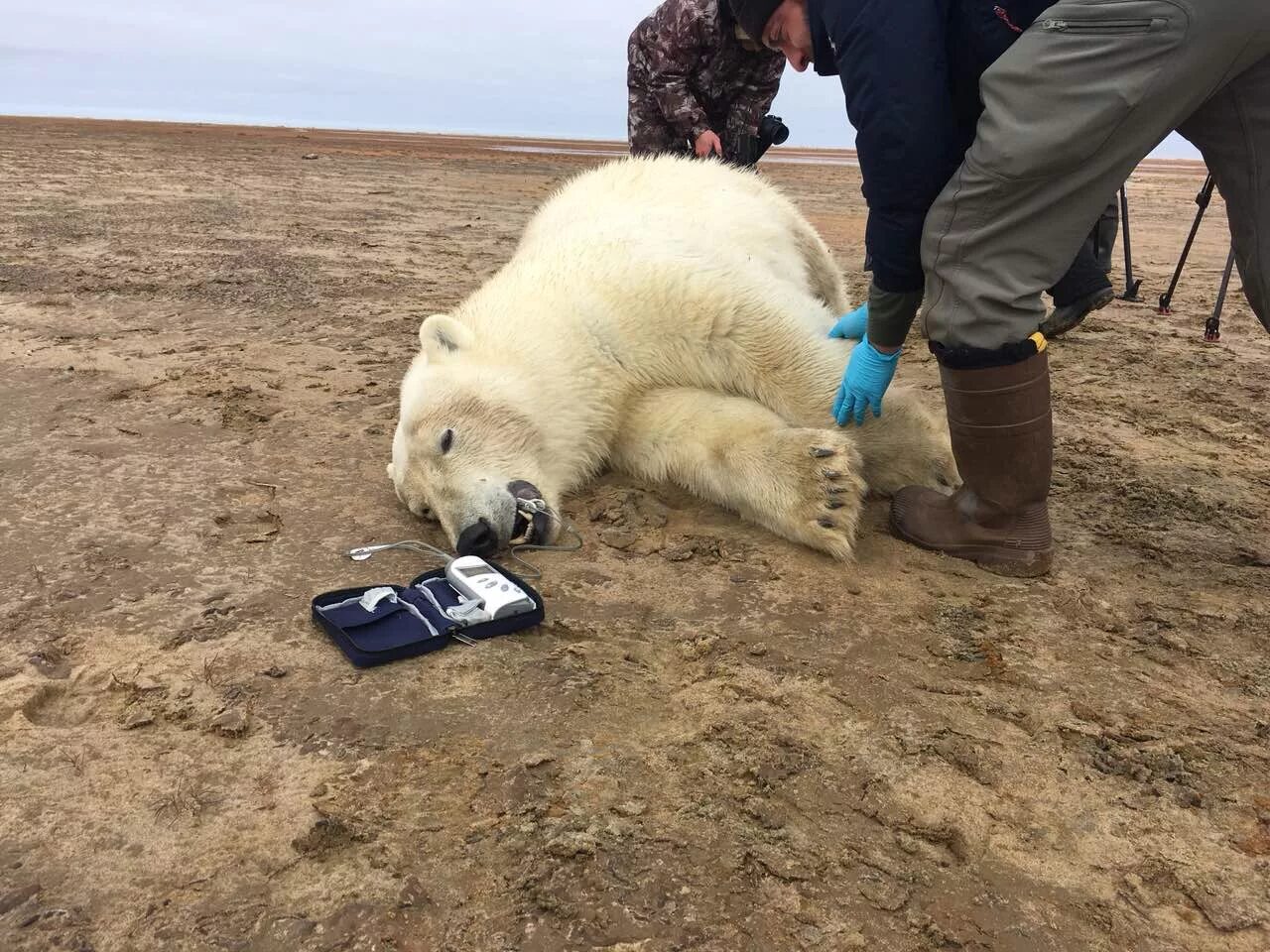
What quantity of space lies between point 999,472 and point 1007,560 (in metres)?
0.27

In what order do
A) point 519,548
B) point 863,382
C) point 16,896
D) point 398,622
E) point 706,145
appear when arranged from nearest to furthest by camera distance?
point 16,896 < point 398,622 < point 519,548 < point 863,382 < point 706,145

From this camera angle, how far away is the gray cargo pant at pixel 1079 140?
2025 millimetres

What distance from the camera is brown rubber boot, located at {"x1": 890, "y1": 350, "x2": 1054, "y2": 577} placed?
249cm

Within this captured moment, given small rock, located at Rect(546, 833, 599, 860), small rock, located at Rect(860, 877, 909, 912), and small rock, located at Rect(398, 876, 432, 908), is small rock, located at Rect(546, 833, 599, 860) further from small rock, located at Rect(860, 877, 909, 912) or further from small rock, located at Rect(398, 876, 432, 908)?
small rock, located at Rect(860, 877, 909, 912)

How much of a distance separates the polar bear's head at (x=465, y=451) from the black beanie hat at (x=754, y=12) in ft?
4.64

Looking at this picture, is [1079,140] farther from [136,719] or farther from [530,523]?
[136,719]

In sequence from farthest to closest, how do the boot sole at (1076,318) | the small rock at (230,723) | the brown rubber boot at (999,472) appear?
the boot sole at (1076,318), the brown rubber boot at (999,472), the small rock at (230,723)

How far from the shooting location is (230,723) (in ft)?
6.16

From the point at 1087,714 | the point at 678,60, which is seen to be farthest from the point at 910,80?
the point at 678,60

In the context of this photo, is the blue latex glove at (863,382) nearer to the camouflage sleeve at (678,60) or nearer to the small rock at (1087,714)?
the small rock at (1087,714)

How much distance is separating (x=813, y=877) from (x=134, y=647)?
5.41ft

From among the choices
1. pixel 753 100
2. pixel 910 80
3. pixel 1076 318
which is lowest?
pixel 1076 318

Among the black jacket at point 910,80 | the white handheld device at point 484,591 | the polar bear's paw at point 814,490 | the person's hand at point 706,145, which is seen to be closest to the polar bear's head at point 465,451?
the white handheld device at point 484,591

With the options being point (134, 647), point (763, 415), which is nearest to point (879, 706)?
point (763, 415)
